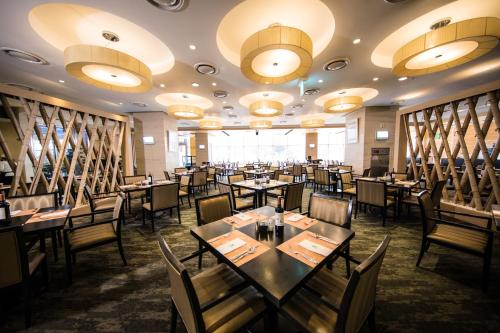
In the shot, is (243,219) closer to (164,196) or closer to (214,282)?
(214,282)

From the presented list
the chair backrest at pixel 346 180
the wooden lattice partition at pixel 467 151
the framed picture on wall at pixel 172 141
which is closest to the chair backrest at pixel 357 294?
the chair backrest at pixel 346 180

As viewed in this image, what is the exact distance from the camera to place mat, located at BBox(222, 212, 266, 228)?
188 cm

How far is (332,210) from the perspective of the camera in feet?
7.30

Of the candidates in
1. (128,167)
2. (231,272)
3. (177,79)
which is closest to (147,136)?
(128,167)

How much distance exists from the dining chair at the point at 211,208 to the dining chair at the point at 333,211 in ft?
3.82

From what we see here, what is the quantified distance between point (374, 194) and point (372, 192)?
0.05 metres

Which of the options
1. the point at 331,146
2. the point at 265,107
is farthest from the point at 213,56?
the point at 331,146

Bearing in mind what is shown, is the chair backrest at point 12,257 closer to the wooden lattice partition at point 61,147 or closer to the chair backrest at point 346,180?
the wooden lattice partition at point 61,147

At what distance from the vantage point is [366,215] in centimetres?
419

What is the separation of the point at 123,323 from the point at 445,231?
3813 millimetres

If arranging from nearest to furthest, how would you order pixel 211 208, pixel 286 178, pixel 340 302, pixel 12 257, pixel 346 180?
pixel 340 302 → pixel 12 257 → pixel 211 208 → pixel 286 178 → pixel 346 180

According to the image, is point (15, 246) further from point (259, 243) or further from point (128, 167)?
point (128, 167)

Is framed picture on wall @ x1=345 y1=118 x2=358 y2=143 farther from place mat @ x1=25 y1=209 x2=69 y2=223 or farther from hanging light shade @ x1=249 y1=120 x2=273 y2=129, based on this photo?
place mat @ x1=25 y1=209 x2=69 y2=223

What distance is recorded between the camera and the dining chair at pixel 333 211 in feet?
6.68
